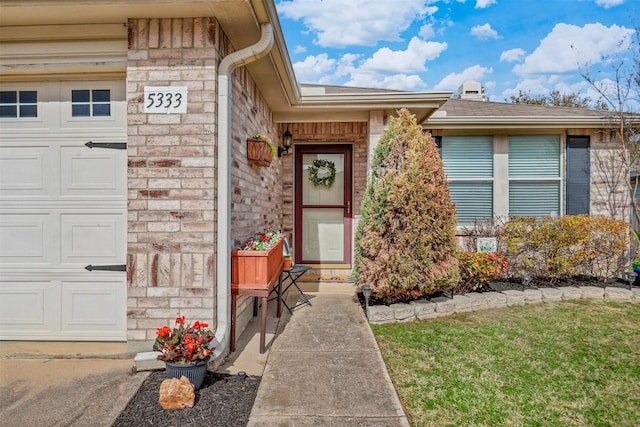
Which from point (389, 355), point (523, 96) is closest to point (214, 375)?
point (389, 355)

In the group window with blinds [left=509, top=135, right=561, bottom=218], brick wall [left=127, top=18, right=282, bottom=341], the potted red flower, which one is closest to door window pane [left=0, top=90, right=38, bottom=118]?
brick wall [left=127, top=18, right=282, bottom=341]

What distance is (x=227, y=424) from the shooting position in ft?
6.49

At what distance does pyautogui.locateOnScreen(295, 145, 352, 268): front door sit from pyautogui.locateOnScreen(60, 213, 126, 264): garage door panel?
3.27 m

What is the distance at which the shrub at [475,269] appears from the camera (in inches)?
173

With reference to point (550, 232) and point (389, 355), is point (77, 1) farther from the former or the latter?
point (550, 232)

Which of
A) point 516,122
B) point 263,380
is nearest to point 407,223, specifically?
point 263,380

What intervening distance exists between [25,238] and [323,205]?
3.97 m

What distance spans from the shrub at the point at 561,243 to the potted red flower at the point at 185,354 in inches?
167

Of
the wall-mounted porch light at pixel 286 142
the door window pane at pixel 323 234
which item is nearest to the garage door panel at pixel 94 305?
the wall-mounted porch light at pixel 286 142

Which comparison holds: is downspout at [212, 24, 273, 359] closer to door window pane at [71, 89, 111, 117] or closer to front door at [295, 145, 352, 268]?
door window pane at [71, 89, 111, 117]

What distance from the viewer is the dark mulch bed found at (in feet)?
6.52

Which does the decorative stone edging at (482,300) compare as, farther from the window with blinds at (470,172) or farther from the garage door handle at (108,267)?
the garage door handle at (108,267)

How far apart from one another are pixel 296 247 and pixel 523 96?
17.2 m

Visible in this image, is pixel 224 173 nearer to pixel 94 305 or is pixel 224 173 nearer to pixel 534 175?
pixel 94 305
